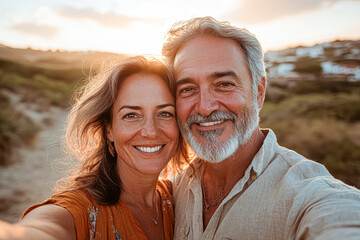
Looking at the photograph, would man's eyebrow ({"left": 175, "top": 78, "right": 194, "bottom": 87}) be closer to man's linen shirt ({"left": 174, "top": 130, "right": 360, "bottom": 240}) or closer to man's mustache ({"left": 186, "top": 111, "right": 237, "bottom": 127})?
man's mustache ({"left": 186, "top": 111, "right": 237, "bottom": 127})

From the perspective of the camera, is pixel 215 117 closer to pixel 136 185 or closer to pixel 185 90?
pixel 185 90

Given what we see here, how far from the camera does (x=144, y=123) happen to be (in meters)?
2.25

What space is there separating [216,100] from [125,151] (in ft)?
3.03

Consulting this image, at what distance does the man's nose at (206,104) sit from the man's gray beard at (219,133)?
0.04 m

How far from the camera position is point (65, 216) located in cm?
174

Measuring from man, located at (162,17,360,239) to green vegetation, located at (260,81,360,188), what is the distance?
5.47 metres

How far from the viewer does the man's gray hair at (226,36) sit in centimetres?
240

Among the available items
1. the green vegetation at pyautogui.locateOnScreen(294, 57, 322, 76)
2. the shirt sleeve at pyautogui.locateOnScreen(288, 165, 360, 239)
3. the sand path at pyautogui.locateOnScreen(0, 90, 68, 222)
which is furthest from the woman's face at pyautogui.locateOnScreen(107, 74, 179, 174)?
the green vegetation at pyautogui.locateOnScreen(294, 57, 322, 76)

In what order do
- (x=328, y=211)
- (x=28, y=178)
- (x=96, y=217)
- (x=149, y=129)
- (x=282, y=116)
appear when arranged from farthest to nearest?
(x=282, y=116), (x=28, y=178), (x=149, y=129), (x=96, y=217), (x=328, y=211)

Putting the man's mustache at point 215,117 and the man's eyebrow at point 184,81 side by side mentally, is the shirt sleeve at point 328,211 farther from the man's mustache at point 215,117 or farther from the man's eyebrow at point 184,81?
the man's eyebrow at point 184,81

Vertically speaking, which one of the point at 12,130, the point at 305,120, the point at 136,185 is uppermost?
the point at 136,185

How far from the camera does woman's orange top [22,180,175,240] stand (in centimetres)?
181

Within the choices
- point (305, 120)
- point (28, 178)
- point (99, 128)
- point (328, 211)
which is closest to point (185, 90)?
point (99, 128)

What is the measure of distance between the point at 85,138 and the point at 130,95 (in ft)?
2.47
